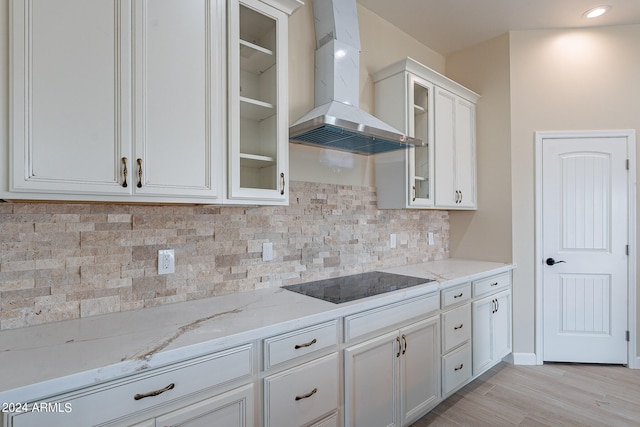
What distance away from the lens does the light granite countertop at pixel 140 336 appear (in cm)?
100

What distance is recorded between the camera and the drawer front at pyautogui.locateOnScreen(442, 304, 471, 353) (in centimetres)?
A: 238

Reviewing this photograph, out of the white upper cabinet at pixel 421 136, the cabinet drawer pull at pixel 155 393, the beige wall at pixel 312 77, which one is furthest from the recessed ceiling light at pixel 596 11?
the cabinet drawer pull at pixel 155 393

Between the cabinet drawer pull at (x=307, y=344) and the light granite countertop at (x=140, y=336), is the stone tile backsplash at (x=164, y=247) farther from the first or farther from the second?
the cabinet drawer pull at (x=307, y=344)

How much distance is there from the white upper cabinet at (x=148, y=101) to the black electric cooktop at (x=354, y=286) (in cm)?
60

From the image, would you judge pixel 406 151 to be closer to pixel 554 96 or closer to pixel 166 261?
pixel 554 96

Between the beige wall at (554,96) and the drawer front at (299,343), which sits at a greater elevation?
the beige wall at (554,96)

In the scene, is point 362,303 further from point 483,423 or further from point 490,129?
point 490,129

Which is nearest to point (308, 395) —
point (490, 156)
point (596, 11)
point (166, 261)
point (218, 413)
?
point (218, 413)

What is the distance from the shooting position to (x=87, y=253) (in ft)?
5.04

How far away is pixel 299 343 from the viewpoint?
153cm

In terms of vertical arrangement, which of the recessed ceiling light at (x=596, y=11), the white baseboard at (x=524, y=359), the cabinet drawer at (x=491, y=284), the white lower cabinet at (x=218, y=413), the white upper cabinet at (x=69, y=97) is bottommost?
the white baseboard at (x=524, y=359)

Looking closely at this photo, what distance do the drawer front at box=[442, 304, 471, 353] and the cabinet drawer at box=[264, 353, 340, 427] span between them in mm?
1031

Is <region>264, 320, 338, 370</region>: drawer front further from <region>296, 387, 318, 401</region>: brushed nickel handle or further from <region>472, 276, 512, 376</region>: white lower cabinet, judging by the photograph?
<region>472, 276, 512, 376</region>: white lower cabinet

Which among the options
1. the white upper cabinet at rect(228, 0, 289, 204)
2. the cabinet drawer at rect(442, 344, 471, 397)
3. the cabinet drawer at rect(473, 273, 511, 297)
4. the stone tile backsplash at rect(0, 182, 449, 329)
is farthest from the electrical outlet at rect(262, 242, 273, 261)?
the cabinet drawer at rect(473, 273, 511, 297)
